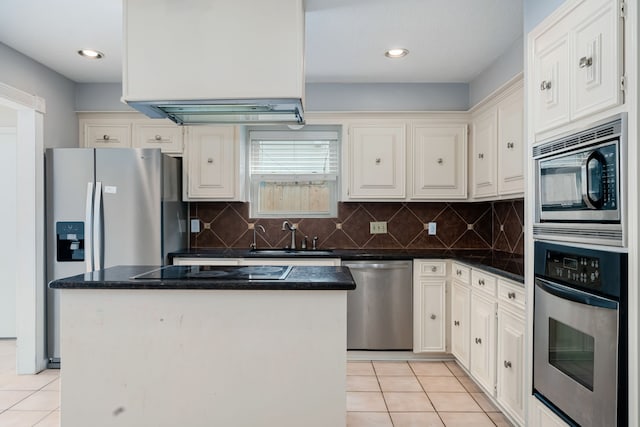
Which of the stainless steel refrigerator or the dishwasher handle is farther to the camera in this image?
the dishwasher handle

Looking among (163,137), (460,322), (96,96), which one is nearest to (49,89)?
(96,96)

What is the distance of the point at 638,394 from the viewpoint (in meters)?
1.36

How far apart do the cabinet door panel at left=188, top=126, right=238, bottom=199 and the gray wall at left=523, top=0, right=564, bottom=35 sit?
254cm

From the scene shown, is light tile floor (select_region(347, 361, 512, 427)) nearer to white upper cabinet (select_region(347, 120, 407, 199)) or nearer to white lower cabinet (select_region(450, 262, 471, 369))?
white lower cabinet (select_region(450, 262, 471, 369))

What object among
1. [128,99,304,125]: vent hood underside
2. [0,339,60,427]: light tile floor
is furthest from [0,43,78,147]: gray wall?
[0,339,60,427]: light tile floor

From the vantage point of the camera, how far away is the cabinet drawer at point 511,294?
7.41 ft

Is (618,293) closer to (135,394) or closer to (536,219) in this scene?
(536,219)

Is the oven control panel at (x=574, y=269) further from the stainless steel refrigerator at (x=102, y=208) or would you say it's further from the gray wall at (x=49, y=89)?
the gray wall at (x=49, y=89)

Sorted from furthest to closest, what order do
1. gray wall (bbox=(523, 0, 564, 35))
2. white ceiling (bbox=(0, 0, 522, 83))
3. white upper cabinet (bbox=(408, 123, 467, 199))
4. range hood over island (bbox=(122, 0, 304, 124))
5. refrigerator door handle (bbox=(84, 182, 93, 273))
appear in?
white upper cabinet (bbox=(408, 123, 467, 199))
refrigerator door handle (bbox=(84, 182, 93, 273))
white ceiling (bbox=(0, 0, 522, 83))
range hood over island (bbox=(122, 0, 304, 124))
gray wall (bbox=(523, 0, 564, 35))

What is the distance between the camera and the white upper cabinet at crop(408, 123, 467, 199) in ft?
12.3

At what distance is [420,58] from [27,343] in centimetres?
388

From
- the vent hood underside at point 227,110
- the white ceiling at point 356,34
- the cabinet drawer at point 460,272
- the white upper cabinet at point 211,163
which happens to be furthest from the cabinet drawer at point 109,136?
the cabinet drawer at point 460,272

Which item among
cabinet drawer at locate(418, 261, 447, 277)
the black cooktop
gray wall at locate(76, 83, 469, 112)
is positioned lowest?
cabinet drawer at locate(418, 261, 447, 277)

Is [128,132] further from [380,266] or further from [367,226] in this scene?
[380,266]
